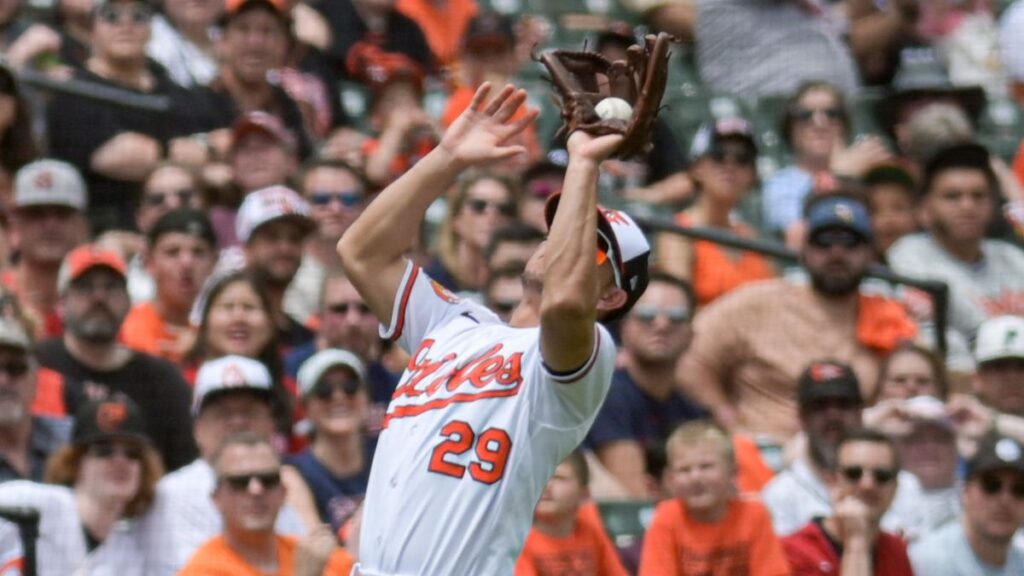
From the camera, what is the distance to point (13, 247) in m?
8.45

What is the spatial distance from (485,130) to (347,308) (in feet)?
9.30

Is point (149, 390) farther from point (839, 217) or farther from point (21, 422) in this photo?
point (839, 217)

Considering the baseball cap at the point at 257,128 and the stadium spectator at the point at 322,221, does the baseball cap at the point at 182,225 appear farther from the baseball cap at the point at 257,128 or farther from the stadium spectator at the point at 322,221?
the baseball cap at the point at 257,128

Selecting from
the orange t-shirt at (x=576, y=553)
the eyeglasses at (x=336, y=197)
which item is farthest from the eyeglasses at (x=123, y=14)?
the orange t-shirt at (x=576, y=553)

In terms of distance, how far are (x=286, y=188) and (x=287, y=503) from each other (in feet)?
6.42

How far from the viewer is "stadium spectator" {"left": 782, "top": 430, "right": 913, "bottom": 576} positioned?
6906mm

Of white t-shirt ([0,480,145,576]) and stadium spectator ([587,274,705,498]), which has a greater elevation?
stadium spectator ([587,274,705,498])

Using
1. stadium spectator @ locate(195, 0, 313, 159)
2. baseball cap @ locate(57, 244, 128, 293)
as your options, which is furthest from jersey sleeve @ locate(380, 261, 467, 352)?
stadium spectator @ locate(195, 0, 313, 159)

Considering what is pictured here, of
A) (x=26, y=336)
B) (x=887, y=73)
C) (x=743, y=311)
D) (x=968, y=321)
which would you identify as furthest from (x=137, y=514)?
(x=887, y=73)

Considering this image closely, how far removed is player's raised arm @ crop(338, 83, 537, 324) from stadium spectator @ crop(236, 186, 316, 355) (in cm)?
297

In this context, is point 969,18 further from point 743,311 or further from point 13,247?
point 13,247

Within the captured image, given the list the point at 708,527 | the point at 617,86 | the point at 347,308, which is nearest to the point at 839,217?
the point at 347,308

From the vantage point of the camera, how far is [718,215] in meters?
9.43

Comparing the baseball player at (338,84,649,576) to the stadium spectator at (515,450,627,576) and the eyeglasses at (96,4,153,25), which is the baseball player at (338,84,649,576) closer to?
the stadium spectator at (515,450,627,576)
